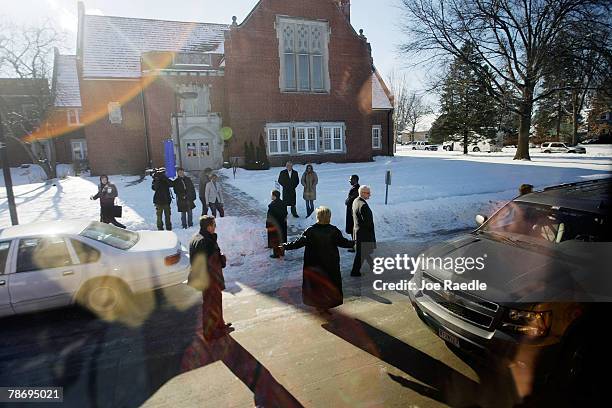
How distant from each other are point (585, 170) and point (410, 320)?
21966 mm

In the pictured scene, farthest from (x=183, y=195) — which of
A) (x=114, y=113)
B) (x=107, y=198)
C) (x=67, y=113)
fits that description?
(x=67, y=113)

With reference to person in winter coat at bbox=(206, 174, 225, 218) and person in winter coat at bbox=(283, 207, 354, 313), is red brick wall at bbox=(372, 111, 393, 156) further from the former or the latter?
person in winter coat at bbox=(283, 207, 354, 313)

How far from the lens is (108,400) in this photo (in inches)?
148

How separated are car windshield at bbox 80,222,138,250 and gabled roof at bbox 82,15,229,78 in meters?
19.7

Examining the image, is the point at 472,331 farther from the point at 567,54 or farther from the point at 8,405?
the point at 567,54

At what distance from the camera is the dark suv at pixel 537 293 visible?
335 centimetres

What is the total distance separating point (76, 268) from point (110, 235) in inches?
33.8

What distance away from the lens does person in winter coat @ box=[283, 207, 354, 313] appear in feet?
17.5

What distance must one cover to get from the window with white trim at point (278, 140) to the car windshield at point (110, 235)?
60.9 ft

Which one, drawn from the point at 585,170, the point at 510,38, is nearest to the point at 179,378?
the point at 585,170

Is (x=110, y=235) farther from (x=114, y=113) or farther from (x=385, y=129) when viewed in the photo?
(x=385, y=129)

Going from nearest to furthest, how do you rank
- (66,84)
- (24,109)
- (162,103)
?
(162,103), (24,109), (66,84)

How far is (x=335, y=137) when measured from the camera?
26328 millimetres

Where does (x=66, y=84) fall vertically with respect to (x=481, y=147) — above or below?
above
